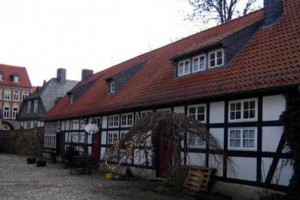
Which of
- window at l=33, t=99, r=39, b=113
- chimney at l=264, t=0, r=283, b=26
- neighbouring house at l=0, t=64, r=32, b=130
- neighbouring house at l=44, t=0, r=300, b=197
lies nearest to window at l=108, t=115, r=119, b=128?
neighbouring house at l=44, t=0, r=300, b=197

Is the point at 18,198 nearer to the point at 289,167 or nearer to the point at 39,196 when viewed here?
the point at 39,196

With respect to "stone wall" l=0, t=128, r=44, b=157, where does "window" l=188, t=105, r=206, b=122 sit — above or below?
above

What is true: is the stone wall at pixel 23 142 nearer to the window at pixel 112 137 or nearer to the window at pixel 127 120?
the window at pixel 112 137

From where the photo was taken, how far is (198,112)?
16031mm

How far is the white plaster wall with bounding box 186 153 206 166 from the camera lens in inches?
613

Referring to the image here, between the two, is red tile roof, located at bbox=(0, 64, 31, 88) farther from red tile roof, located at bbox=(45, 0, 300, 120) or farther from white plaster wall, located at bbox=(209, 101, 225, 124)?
white plaster wall, located at bbox=(209, 101, 225, 124)

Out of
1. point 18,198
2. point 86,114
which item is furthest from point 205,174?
point 86,114

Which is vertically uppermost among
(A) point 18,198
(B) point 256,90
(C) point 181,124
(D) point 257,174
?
(B) point 256,90

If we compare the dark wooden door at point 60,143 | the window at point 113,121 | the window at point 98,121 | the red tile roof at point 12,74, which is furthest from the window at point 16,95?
the window at point 113,121

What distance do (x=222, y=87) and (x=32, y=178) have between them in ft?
30.9

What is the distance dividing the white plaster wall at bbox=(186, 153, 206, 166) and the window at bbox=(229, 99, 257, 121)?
2.06 metres

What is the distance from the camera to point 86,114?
2630 centimetres

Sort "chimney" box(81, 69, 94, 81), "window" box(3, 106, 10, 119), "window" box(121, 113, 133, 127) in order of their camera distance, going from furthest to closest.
Answer: "window" box(3, 106, 10, 119)
"chimney" box(81, 69, 94, 81)
"window" box(121, 113, 133, 127)

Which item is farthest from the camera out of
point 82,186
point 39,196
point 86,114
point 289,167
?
point 86,114
